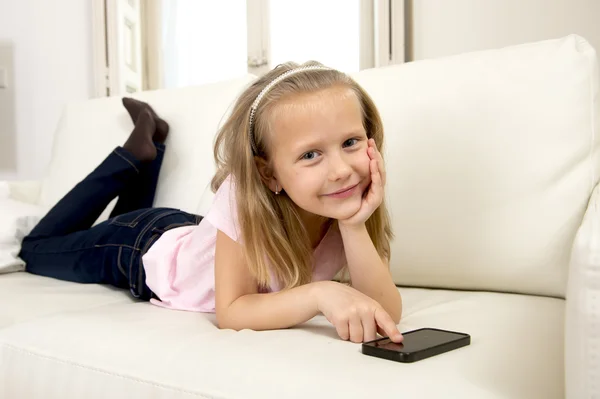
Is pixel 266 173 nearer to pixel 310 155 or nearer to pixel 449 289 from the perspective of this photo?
pixel 310 155

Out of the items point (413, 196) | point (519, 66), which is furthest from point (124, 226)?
point (519, 66)

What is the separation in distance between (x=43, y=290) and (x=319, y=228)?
2.07 ft

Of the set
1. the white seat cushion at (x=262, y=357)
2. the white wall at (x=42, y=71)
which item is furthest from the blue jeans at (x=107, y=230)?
the white wall at (x=42, y=71)

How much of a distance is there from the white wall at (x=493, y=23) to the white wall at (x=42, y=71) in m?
1.80

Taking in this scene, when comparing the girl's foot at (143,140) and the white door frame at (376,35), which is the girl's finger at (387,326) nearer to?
the girl's foot at (143,140)

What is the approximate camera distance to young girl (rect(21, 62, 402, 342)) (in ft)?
2.95

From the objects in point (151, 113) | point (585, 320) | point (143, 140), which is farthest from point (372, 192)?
point (151, 113)

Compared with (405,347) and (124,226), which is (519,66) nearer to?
(405,347)

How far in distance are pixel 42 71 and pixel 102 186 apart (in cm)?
190

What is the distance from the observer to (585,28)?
6.55 ft

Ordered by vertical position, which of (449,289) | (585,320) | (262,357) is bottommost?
(449,289)

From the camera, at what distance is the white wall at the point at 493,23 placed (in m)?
2.01

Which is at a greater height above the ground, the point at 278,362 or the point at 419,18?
the point at 419,18

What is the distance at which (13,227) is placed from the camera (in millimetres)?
1626
